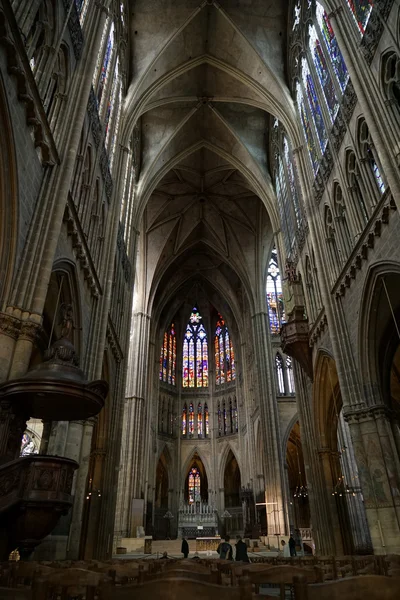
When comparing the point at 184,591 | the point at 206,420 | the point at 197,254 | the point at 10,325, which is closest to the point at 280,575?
the point at 184,591

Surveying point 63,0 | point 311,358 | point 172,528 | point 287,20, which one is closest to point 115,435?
point 311,358

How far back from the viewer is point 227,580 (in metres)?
4.04

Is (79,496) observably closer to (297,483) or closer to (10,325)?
(10,325)

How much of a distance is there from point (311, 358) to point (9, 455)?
41.4 feet

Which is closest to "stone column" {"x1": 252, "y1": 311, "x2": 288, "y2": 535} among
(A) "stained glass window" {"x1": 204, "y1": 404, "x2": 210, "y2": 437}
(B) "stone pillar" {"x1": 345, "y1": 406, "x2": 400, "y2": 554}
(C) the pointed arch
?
(A) "stained glass window" {"x1": 204, "y1": 404, "x2": 210, "y2": 437}

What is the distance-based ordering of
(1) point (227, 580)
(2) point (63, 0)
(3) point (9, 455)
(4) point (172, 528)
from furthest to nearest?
1. (4) point (172, 528)
2. (2) point (63, 0)
3. (3) point (9, 455)
4. (1) point (227, 580)

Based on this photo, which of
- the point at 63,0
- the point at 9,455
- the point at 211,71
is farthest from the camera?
the point at 211,71

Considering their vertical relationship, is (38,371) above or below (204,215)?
below

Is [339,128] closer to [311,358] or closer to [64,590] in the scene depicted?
[311,358]

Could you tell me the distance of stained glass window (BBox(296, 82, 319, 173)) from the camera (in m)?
16.6

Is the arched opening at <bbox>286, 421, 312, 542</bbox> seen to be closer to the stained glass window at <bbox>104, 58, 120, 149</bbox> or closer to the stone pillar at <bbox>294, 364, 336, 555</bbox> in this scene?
the stone pillar at <bbox>294, 364, 336, 555</bbox>

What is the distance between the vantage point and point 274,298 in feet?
104

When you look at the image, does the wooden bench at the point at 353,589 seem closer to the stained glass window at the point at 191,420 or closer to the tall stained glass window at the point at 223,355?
the tall stained glass window at the point at 223,355

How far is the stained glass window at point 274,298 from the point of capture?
30484 millimetres
